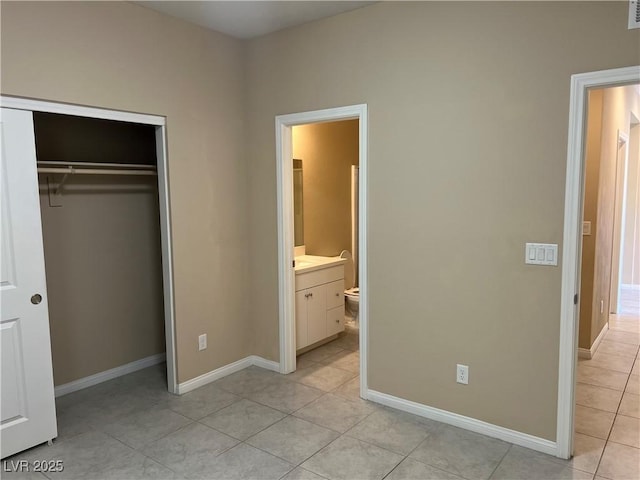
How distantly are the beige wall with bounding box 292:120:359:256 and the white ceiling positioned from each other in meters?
1.40

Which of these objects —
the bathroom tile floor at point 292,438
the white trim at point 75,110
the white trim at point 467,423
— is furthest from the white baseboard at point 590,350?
the white trim at point 75,110

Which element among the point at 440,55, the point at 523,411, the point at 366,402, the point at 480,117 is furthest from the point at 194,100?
the point at 523,411

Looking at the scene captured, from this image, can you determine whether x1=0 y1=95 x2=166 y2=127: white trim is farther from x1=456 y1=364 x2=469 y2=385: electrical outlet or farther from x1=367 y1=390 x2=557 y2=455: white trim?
x1=456 y1=364 x2=469 y2=385: electrical outlet

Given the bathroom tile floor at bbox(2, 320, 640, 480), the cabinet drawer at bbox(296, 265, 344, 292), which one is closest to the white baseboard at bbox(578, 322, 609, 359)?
the bathroom tile floor at bbox(2, 320, 640, 480)

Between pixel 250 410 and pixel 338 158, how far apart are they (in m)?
3.12

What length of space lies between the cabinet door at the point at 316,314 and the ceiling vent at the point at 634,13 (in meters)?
2.96

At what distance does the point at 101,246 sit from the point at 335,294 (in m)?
2.15

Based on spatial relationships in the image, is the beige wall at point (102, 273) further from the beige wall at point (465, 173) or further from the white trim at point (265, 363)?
the beige wall at point (465, 173)

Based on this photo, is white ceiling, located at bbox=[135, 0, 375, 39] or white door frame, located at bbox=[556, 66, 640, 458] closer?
white door frame, located at bbox=[556, 66, 640, 458]

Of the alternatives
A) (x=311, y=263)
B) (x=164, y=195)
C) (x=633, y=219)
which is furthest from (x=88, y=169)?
(x=633, y=219)

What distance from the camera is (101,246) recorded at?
364cm

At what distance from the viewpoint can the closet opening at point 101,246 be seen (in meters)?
3.34

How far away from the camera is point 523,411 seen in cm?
268

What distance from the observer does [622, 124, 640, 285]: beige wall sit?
238 inches
